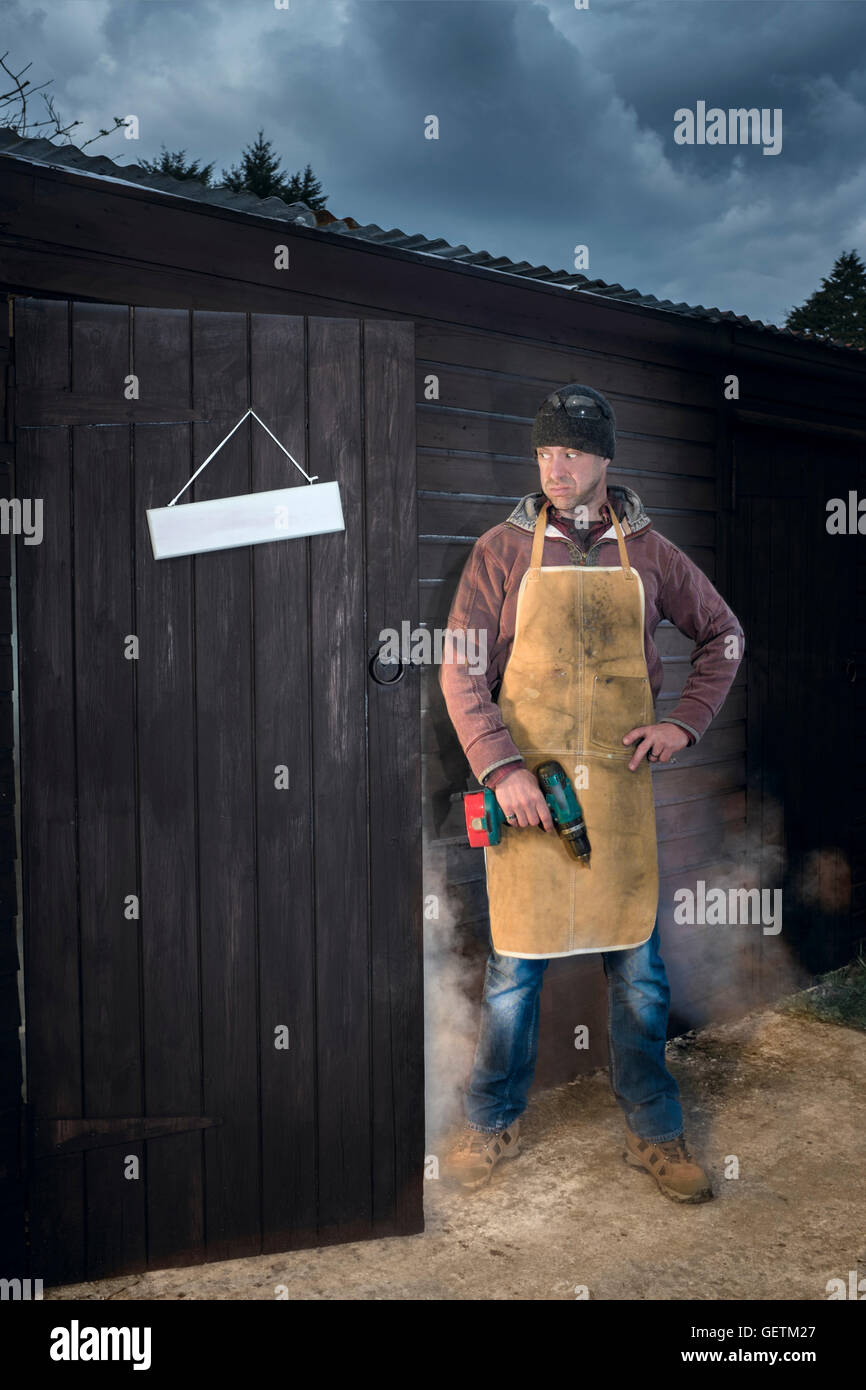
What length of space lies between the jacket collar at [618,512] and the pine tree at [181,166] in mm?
16021

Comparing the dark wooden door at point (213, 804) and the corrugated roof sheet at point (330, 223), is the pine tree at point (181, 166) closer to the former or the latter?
the corrugated roof sheet at point (330, 223)

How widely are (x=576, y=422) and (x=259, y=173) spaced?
65.1ft

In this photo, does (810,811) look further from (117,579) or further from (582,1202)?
(117,579)

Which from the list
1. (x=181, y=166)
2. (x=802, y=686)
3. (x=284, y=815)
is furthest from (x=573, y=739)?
(x=181, y=166)

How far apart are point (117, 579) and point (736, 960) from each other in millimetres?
3652

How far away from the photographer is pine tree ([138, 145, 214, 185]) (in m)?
16.8

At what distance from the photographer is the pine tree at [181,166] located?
55.0ft

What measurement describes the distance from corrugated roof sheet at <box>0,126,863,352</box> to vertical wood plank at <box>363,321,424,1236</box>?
0.68 meters

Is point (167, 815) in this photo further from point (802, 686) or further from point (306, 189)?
point (306, 189)

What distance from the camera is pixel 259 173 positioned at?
19672mm

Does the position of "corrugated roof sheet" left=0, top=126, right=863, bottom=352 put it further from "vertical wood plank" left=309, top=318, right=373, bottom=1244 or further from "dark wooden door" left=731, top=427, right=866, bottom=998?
"dark wooden door" left=731, top=427, right=866, bottom=998

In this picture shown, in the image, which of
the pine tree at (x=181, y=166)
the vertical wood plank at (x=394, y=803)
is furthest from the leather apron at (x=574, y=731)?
the pine tree at (x=181, y=166)
